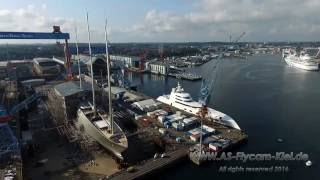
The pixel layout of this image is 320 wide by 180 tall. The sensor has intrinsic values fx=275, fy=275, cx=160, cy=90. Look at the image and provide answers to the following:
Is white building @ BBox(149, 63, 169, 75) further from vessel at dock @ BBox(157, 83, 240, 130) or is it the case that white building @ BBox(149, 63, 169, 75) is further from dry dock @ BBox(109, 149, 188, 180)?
dry dock @ BBox(109, 149, 188, 180)

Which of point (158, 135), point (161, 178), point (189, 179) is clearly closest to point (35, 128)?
point (158, 135)

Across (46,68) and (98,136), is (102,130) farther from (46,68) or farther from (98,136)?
(46,68)

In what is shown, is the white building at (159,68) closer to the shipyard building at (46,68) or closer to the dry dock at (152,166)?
the shipyard building at (46,68)

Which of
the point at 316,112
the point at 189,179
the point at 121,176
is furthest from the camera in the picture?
the point at 316,112

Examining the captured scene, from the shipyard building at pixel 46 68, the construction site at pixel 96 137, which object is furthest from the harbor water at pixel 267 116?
the shipyard building at pixel 46 68

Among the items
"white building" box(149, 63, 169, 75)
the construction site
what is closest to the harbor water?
the construction site

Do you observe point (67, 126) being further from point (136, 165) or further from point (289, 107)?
point (289, 107)

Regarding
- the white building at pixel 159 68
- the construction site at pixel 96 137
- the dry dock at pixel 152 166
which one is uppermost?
the white building at pixel 159 68
